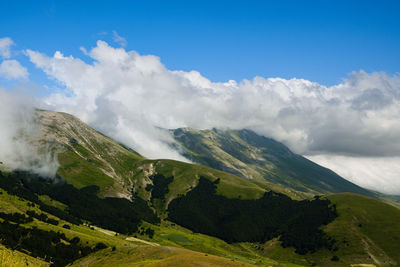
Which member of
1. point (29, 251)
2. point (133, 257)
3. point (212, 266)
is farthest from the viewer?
point (29, 251)

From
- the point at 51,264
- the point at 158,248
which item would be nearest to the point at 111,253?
the point at 158,248

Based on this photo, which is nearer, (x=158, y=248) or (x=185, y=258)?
(x=185, y=258)

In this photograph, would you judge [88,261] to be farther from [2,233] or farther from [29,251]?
[2,233]

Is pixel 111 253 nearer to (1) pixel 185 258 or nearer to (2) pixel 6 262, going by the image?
(2) pixel 6 262

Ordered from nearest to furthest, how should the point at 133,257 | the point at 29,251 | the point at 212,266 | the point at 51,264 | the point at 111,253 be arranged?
the point at 212,266, the point at 133,257, the point at 111,253, the point at 51,264, the point at 29,251

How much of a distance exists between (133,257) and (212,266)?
167 feet

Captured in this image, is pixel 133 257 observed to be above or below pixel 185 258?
A: below

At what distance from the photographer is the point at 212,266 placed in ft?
350

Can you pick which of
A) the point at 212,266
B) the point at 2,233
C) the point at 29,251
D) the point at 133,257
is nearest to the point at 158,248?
the point at 133,257

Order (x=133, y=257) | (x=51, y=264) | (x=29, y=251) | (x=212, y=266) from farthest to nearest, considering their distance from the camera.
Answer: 1. (x=29, y=251)
2. (x=51, y=264)
3. (x=133, y=257)
4. (x=212, y=266)

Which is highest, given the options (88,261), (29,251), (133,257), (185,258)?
(185,258)

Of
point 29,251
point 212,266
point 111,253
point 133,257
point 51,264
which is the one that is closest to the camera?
point 212,266

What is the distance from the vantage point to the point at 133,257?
14100 centimetres

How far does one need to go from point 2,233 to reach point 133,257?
116m
